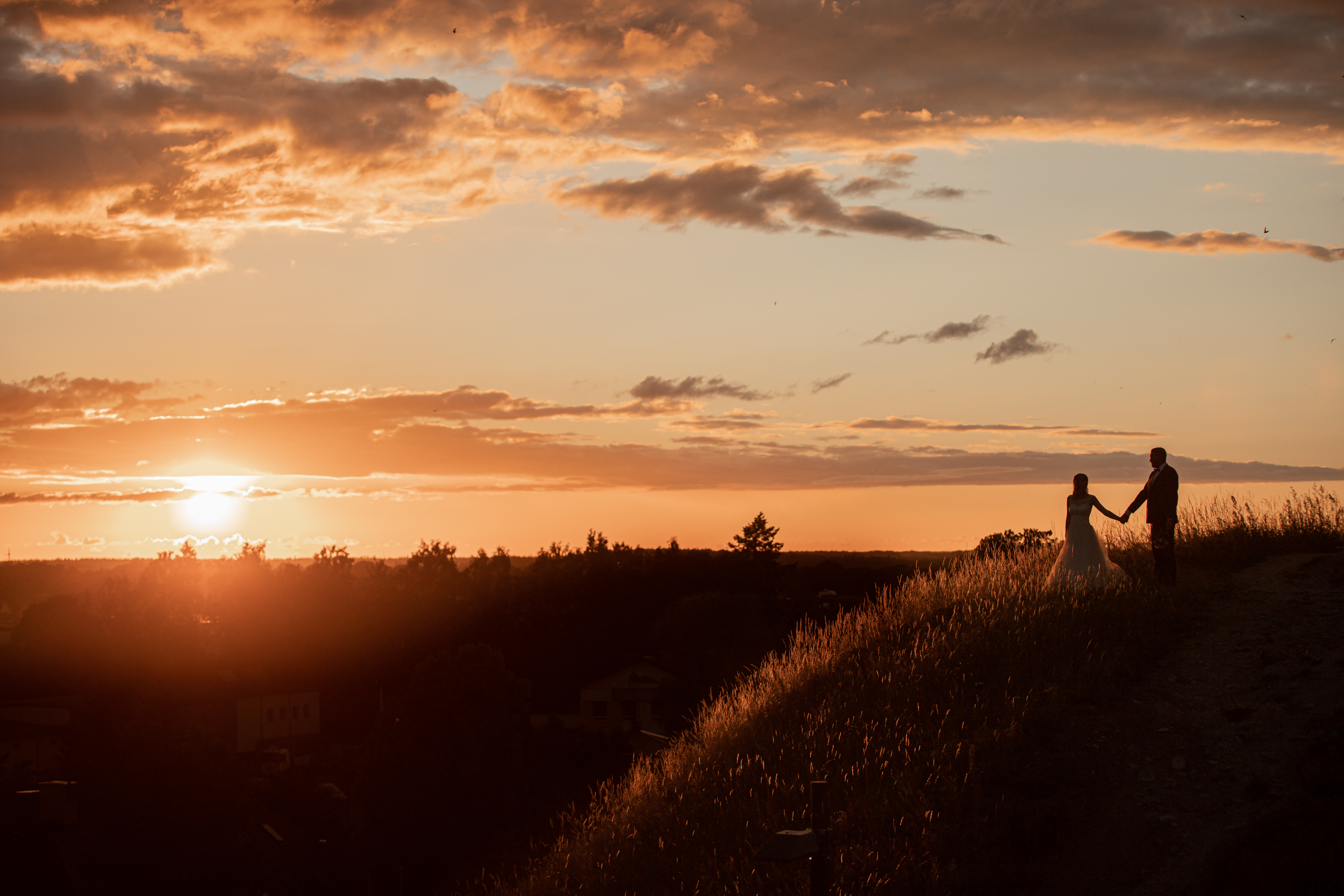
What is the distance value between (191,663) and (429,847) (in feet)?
157

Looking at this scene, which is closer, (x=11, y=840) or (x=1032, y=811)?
(x=1032, y=811)

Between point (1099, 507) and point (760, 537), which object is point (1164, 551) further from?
point (760, 537)

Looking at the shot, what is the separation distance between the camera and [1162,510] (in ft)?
59.2

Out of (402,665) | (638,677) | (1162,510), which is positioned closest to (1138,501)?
(1162,510)

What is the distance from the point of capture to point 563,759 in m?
49.9

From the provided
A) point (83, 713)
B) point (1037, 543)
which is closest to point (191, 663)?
point (83, 713)

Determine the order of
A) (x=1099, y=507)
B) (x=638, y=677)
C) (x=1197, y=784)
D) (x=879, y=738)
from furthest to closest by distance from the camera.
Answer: (x=638, y=677) → (x=1099, y=507) → (x=879, y=738) → (x=1197, y=784)

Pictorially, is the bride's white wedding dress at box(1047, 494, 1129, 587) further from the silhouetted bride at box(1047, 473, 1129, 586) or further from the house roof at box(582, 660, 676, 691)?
the house roof at box(582, 660, 676, 691)

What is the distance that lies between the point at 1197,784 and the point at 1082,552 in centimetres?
667

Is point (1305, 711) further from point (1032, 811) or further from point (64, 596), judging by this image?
point (64, 596)

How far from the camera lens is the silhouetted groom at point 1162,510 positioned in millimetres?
18016

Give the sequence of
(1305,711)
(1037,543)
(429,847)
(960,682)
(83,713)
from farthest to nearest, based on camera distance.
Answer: (83,713)
(429,847)
(1037,543)
(960,682)
(1305,711)

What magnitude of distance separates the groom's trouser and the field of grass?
0.97ft

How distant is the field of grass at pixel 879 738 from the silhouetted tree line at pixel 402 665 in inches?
322
